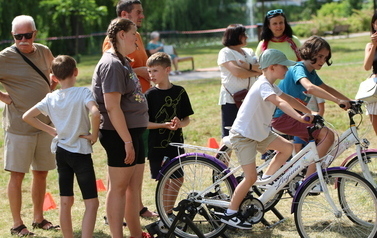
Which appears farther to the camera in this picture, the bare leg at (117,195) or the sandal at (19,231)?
the sandal at (19,231)

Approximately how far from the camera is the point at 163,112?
5.51 metres

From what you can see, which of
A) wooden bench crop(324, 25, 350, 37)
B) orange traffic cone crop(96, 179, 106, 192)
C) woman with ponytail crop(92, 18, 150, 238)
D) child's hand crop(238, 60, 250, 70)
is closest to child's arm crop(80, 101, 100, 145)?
woman with ponytail crop(92, 18, 150, 238)

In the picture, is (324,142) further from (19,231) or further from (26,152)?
(19,231)

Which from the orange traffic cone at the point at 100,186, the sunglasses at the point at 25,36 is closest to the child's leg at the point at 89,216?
the sunglasses at the point at 25,36

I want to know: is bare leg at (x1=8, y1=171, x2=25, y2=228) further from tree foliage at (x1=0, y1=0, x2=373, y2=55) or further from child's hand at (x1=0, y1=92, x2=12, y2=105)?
tree foliage at (x1=0, y1=0, x2=373, y2=55)

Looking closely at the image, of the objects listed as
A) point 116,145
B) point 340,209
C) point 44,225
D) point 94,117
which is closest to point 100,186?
point 44,225

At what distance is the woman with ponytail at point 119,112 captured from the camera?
4562 mm

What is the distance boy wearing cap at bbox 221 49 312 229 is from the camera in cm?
Answer: 491

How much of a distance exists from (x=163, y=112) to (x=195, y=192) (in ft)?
2.49

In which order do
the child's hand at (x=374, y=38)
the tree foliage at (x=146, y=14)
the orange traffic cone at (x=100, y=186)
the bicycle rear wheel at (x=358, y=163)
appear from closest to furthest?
1. the bicycle rear wheel at (x=358, y=163)
2. the child's hand at (x=374, y=38)
3. the orange traffic cone at (x=100, y=186)
4. the tree foliage at (x=146, y=14)

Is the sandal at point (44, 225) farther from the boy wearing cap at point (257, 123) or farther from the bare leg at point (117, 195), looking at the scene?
the boy wearing cap at point (257, 123)

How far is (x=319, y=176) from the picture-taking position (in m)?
4.84

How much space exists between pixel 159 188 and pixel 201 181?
1.22 ft

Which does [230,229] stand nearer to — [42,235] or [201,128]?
[42,235]
